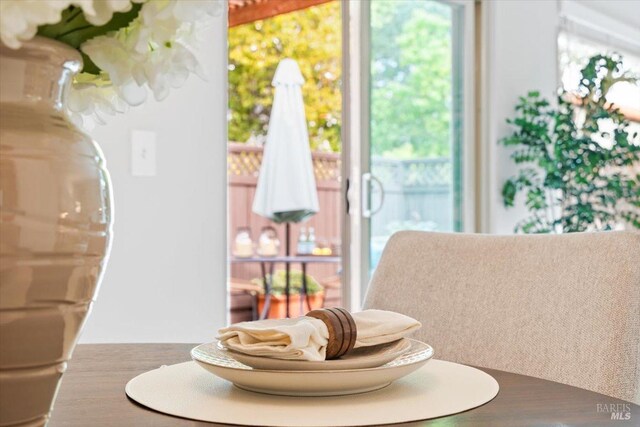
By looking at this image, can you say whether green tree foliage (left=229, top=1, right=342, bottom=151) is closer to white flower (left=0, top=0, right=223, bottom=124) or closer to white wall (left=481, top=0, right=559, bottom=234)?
white wall (left=481, top=0, right=559, bottom=234)

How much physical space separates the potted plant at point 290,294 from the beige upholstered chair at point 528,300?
19.5 ft

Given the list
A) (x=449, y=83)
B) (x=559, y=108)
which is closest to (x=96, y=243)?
(x=449, y=83)

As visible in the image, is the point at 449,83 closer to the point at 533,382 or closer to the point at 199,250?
the point at 199,250

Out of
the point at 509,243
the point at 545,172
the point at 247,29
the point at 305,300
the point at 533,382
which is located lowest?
the point at 305,300

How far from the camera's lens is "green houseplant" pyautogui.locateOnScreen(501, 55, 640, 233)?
14.8 feet

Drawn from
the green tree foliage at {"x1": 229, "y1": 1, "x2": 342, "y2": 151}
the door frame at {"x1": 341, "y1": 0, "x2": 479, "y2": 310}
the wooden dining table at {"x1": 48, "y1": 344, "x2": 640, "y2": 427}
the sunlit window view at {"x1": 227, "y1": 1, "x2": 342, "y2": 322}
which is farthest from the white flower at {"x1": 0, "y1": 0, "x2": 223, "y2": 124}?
the green tree foliage at {"x1": 229, "y1": 1, "x2": 342, "y2": 151}

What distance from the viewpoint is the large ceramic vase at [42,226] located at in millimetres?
568

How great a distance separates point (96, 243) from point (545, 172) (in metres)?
4.39

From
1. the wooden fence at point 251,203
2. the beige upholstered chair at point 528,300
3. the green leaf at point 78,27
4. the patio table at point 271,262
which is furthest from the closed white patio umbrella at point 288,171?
the green leaf at point 78,27

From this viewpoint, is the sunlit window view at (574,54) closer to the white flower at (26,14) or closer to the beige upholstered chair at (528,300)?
the beige upholstered chair at (528,300)

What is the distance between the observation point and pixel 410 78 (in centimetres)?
401

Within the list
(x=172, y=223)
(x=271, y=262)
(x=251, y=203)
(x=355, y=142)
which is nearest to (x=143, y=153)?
(x=172, y=223)

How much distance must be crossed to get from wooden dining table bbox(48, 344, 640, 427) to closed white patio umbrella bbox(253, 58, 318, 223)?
5.65 metres

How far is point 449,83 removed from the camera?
4.27 metres
